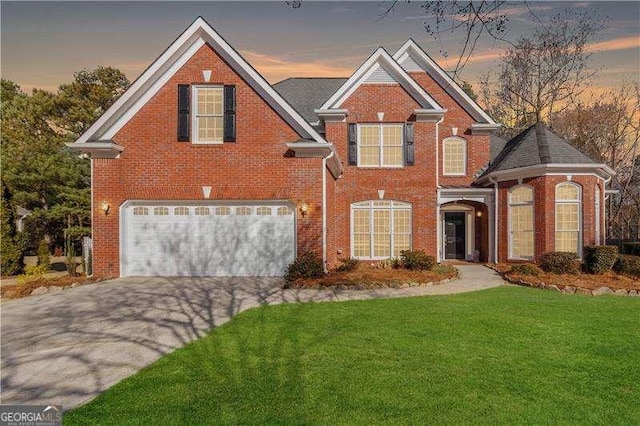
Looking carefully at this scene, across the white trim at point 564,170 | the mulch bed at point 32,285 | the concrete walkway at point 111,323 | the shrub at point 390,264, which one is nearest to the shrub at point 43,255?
the mulch bed at point 32,285

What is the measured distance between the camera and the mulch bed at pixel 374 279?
37.6 ft

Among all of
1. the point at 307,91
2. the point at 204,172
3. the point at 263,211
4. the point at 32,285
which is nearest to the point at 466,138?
the point at 307,91

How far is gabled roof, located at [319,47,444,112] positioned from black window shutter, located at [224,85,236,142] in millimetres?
4518

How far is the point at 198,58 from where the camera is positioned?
529 inches

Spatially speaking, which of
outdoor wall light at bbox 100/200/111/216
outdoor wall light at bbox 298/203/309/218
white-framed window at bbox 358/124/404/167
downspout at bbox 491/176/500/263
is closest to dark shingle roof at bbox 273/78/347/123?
white-framed window at bbox 358/124/404/167

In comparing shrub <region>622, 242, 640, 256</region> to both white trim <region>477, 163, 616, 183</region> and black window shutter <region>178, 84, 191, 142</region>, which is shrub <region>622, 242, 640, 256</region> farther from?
black window shutter <region>178, 84, 191, 142</region>

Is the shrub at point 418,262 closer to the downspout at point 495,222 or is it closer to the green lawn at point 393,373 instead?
the downspout at point 495,222

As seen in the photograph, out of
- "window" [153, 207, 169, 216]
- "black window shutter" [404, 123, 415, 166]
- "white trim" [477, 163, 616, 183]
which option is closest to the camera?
"window" [153, 207, 169, 216]

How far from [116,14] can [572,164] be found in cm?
1750

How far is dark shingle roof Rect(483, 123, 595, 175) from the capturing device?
51.4 ft

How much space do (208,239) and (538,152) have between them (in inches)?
552

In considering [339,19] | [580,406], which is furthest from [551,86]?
[580,406]

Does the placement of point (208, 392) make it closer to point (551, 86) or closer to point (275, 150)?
point (275, 150)

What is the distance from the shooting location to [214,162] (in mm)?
13344
